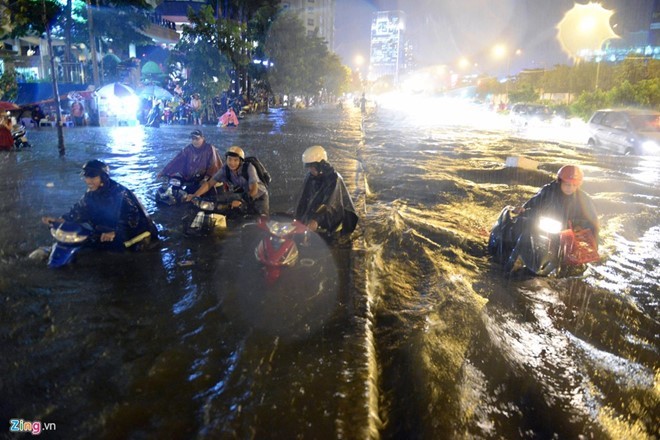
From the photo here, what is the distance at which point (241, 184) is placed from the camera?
A: 7.11 meters

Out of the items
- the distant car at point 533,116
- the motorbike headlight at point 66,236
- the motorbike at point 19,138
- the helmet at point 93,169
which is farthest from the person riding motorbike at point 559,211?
the distant car at point 533,116

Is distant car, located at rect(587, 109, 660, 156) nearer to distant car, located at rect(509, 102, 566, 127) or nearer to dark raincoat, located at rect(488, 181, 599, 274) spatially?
distant car, located at rect(509, 102, 566, 127)

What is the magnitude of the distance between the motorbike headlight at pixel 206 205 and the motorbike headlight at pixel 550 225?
4.61 meters

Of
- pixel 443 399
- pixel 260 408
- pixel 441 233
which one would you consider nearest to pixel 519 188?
pixel 441 233

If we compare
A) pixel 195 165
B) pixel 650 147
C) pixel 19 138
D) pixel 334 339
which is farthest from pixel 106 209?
pixel 650 147

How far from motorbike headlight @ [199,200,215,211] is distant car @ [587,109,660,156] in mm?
15570

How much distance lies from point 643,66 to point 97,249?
125 ft

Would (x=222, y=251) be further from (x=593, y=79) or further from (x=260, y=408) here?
(x=593, y=79)

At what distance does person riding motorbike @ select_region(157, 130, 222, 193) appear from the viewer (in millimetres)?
8484

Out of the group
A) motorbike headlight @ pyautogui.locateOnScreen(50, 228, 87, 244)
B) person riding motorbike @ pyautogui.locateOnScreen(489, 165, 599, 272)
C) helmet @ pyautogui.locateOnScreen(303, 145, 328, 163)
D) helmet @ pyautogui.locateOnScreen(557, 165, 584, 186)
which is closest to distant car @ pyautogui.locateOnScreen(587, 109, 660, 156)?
person riding motorbike @ pyautogui.locateOnScreen(489, 165, 599, 272)

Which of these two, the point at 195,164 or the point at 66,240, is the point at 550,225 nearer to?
the point at 66,240

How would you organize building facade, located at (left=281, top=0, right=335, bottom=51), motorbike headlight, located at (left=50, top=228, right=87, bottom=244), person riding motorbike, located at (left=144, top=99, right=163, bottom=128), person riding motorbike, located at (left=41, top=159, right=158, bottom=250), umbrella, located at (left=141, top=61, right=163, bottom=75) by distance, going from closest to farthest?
motorbike headlight, located at (left=50, top=228, right=87, bottom=244) < person riding motorbike, located at (left=41, top=159, right=158, bottom=250) < person riding motorbike, located at (left=144, top=99, right=163, bottom=128) < umbrella, located at (left=141, top=61, right=163, bottom=75) < building facade, located at (left=281, top=0, right=335, bottom=51)

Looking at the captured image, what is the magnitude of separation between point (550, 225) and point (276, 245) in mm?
3222

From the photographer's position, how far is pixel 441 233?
7.23m
